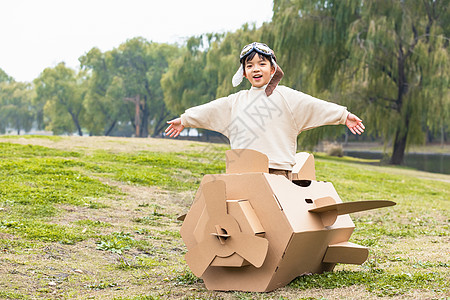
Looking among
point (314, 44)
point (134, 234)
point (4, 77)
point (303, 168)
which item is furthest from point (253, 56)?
point (4, 77)

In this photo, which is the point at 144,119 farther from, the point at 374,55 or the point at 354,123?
the point at 354,123

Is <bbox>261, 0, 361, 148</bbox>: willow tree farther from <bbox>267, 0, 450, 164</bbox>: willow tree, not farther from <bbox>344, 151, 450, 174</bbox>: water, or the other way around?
<bbox>344, 151, 450, 174</bbox>: water

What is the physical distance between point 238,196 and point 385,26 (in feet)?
53.0

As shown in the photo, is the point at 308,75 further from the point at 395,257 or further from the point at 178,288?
the point at 178,288

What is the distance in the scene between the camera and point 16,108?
61.7 meters

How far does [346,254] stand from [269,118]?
1251 mm

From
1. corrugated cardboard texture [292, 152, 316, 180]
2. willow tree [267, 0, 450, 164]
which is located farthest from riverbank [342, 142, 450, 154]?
corrugated cardboard texture [292, 152, 316, 180]

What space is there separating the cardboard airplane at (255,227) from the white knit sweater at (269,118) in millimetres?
243

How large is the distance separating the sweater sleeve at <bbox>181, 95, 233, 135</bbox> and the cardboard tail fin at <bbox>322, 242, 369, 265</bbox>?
132cm

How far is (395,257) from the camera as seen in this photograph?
202 inches

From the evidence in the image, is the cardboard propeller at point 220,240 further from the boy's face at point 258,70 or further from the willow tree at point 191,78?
the willow tree at point 191,78

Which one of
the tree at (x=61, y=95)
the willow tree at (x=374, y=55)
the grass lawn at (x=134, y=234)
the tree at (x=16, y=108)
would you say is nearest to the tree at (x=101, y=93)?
the tree at (x=61, y=95)

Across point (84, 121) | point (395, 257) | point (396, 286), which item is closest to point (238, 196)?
point (396, 286)

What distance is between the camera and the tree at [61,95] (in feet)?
164
